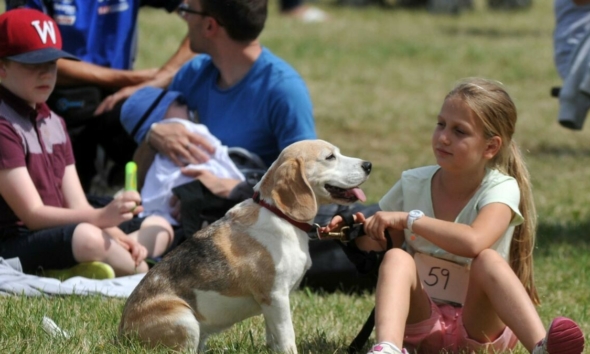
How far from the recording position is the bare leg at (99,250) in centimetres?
500

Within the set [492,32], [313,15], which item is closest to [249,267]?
[492,32]

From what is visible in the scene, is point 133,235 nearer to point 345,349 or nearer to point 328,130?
point 345,349

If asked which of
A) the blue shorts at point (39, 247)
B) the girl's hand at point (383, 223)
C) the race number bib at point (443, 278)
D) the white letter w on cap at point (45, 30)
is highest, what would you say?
the white letter w on cap at point (45, 30)

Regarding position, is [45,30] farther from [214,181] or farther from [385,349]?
[385,349]

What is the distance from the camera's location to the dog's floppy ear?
3764 millimetres

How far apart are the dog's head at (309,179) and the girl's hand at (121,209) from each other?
3.69ft

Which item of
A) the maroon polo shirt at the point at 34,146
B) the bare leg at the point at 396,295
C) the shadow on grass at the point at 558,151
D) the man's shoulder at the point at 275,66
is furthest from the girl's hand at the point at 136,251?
the shadow on grass at the point at 558,151

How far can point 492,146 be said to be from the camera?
4012 millimetres

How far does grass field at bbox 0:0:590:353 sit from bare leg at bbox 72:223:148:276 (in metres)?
0.40

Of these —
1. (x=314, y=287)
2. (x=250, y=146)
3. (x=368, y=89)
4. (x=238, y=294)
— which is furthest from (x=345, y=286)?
(x=368, y=89)

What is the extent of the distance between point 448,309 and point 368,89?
29.0ft

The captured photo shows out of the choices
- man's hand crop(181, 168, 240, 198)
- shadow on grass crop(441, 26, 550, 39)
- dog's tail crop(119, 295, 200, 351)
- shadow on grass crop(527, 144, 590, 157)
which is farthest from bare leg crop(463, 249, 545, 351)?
shadow on grass crop(441, 26, 550, 39)

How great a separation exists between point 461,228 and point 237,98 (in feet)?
7.29

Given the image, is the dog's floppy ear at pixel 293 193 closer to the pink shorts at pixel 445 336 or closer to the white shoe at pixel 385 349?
the white shoe at pixel 385 349
